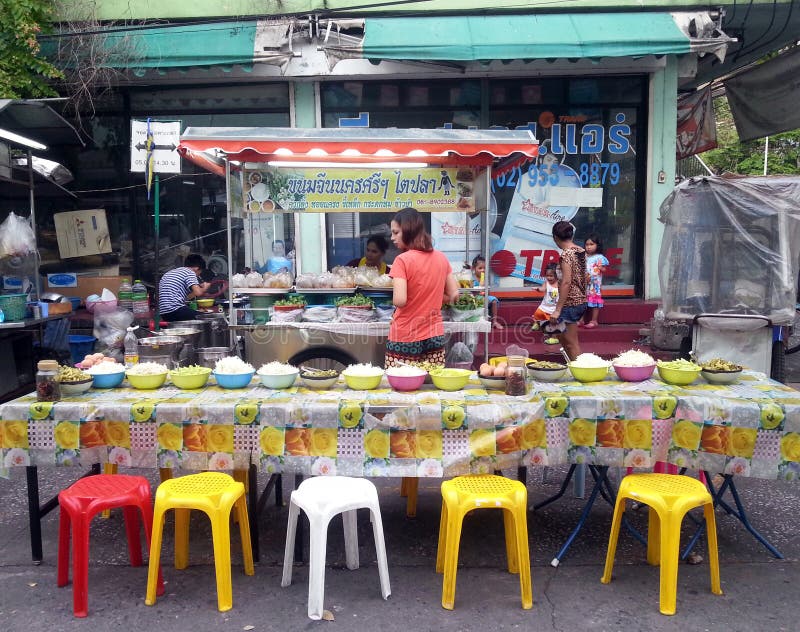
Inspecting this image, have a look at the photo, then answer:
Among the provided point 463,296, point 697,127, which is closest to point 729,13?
point 697,127

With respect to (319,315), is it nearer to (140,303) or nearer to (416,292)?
(416,292)

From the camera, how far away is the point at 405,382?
406cm

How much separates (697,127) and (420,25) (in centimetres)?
607

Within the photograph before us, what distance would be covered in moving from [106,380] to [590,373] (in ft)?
9.78

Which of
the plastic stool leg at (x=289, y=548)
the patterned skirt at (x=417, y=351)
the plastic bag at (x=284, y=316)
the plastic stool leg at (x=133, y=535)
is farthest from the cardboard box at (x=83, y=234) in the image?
the plastic stool leg at (x=289, y=548)

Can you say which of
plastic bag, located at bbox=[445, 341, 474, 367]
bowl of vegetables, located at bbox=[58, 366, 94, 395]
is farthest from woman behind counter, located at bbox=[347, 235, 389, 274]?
bowl of vegetables, located at bbox=[58, 366, 94, 395]

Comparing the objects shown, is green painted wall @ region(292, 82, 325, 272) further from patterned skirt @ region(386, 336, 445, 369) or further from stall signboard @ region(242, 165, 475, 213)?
patterned skirt @ region(386, 336, 445, 369)

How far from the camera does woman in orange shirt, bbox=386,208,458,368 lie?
4.98 meters

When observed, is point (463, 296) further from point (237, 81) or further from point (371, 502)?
point (237, 81)

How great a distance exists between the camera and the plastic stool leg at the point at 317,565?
328 cm

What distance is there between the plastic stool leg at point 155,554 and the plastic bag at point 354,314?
3290mm

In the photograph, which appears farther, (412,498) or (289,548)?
(412,498)

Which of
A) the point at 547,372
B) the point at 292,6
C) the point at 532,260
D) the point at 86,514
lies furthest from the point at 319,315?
the point at 292,6

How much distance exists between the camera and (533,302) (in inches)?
393
